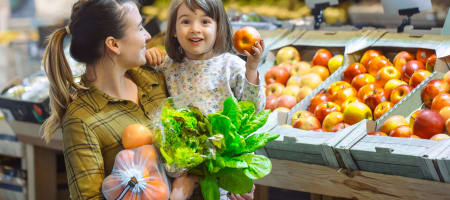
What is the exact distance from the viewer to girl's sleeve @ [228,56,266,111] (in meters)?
1.84

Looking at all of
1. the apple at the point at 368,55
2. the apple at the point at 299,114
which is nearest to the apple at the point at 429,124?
the apple at the point at 299,114

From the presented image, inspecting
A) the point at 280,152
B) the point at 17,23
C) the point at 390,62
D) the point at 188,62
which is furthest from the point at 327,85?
the point at 17,23

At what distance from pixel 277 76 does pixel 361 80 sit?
0.58m

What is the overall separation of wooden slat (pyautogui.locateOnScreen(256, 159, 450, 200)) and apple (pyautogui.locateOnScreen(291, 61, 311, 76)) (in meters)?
0.91

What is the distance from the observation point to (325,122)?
8.85 feet

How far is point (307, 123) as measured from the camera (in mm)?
2686

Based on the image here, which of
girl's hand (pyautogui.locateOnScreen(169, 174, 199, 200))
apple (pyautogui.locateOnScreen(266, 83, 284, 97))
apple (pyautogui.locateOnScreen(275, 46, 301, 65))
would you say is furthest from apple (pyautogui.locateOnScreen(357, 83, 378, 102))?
girl's hand (pyautogui.locateOnScreen(169, 174, 199, 200))

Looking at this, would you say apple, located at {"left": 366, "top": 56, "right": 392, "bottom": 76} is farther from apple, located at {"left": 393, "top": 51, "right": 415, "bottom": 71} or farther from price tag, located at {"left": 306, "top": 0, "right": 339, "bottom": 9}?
price tag, located at {"left": 306, "top": 0, "right": 339, "bottom": 9}

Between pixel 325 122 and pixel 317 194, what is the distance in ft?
1.21

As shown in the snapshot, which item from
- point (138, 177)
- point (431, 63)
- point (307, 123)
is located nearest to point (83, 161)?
point (138, 177)

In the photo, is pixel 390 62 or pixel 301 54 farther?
pixel 301 54

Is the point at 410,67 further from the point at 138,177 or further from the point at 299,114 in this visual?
the point at 138,177

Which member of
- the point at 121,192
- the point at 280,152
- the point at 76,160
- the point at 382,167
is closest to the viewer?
the point at 121,192

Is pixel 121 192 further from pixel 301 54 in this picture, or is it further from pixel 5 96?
pixel 5 96
